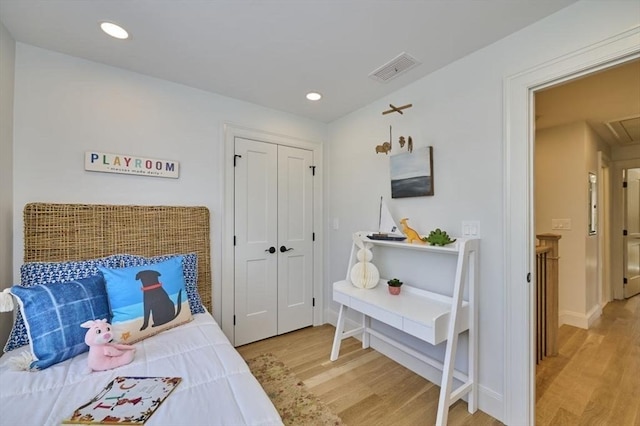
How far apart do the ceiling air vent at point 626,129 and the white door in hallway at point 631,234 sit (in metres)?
0.62

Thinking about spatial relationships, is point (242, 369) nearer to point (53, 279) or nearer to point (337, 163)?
point (53, 279)

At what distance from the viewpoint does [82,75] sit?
79.0 inches

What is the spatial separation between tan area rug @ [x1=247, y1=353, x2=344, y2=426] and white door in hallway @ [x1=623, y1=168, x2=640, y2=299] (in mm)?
5308

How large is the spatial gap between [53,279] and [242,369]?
1322 millimetres

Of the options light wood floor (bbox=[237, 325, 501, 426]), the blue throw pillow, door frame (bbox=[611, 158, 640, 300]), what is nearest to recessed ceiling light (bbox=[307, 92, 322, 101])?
the blue throw pillow

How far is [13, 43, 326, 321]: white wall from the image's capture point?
184 cm

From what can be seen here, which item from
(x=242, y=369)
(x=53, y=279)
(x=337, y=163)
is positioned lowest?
(x=242, y=369)

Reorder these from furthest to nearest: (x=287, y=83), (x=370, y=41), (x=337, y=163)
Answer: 1. (x=337, y=163)
2. (x=287, y=83)
3. (x=370, y=41)

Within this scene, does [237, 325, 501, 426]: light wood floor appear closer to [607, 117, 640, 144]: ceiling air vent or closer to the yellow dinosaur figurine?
the yellow dinosaur figurine

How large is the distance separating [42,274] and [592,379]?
4.00m

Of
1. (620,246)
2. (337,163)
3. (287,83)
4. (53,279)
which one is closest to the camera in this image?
(53,279)

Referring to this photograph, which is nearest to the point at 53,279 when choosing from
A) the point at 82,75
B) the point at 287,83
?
the point at 82,75

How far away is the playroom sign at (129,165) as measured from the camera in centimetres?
202

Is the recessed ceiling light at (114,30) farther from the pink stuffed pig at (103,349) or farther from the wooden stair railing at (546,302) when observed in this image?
the wooden stair railing at (546,302)
